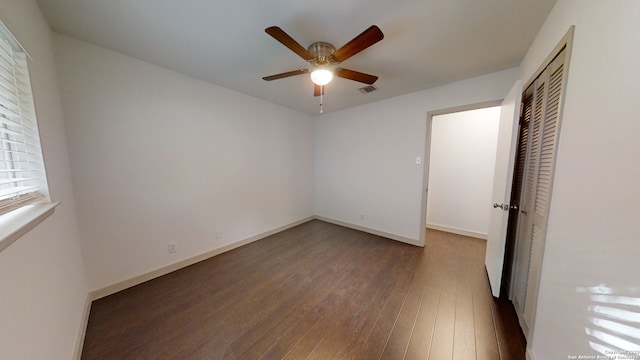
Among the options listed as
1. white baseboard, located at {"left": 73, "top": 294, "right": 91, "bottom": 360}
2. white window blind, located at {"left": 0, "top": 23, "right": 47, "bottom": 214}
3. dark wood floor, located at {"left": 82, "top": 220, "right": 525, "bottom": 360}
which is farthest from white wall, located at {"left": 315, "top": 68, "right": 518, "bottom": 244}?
white window blind, located at {"left": 0, "top": 23, "right": 47, "bottom": 214}

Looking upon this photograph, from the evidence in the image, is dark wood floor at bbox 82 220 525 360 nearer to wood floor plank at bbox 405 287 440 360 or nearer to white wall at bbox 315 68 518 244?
wood floor plank at bbox 405 287 440 360

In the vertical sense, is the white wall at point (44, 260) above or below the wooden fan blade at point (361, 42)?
below

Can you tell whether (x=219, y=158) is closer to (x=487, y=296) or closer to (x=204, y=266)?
(x=204, y=266)

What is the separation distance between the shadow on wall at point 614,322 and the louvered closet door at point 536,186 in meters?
0.49

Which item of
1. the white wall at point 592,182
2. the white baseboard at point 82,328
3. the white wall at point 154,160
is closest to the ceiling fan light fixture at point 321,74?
the white wall at point 592,182

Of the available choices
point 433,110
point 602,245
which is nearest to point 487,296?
point 602,245

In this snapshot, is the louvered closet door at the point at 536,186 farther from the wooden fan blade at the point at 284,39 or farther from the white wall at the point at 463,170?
the white wall at the point at 463,170

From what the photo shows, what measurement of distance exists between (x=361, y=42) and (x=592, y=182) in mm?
1399

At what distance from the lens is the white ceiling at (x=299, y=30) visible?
1.32m

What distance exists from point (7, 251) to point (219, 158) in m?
2.03

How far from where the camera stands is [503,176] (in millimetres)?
1858

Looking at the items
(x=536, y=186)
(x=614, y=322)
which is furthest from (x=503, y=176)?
(x=614, y=322)

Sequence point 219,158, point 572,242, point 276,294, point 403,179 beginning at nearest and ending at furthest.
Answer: point 572,242 → point 276,294 → point 219,158 → point 403,179

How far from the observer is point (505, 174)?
5.91 ft
